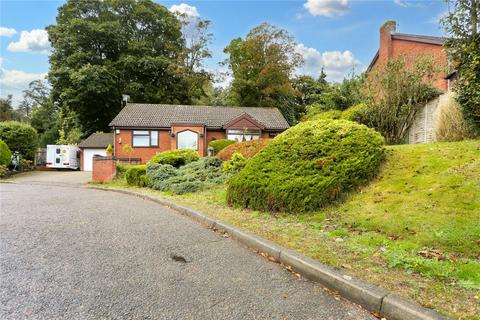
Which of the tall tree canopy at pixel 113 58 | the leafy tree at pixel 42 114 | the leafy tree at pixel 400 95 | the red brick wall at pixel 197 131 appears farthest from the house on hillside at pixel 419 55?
the leafy tree at pixel 42 114

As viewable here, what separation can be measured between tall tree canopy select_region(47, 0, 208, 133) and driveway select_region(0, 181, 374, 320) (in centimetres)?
2730

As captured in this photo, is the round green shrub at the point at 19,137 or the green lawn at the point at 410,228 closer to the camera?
the green lawn at the point at 410,228

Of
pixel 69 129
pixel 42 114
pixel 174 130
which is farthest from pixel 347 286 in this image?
pixel 42 114

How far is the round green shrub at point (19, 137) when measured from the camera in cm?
1984

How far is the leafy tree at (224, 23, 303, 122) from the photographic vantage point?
32.2 m

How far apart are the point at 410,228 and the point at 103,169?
14369 mm

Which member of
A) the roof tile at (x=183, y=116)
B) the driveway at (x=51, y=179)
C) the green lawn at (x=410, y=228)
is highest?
the roof tile at (x=183, y=116)

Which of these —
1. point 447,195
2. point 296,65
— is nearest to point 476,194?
point 447,195

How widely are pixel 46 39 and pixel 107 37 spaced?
26.6 ft

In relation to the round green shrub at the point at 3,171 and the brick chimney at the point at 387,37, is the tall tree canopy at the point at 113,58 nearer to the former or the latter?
the round green shrub at the point at 3,171

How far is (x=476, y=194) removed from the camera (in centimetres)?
442

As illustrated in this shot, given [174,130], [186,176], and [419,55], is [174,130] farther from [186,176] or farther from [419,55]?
[419,55]

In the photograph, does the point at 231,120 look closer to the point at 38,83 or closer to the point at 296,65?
the point at 296,65

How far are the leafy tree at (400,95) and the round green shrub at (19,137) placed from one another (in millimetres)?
22361
